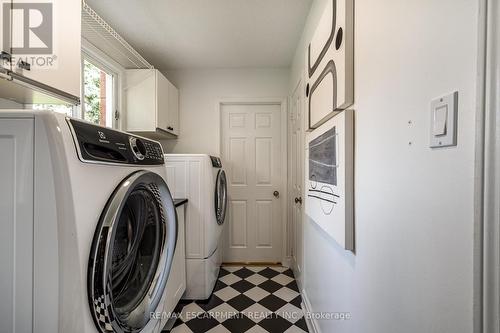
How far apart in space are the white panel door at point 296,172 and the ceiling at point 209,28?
0.52 meters

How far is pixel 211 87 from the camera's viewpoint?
276 cm

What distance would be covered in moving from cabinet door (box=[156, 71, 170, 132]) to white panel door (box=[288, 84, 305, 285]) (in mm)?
1382

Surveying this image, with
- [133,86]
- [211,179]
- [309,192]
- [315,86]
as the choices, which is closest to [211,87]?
[133,86]

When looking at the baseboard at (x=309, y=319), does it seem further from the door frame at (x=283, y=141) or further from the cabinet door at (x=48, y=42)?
the cabinet door at (x=48, y=42)

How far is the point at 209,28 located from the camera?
1932 millimetres

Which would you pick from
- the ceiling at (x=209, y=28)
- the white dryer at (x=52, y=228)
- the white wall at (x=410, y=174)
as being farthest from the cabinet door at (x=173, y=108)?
the white wall at (x=410, y=174)

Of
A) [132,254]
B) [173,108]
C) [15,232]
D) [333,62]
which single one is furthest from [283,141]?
[15,232]

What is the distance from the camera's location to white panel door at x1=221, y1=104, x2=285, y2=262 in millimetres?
2805

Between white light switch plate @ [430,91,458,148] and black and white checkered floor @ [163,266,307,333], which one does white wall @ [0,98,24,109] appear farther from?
white light switch plate @ [430,91,458,148]

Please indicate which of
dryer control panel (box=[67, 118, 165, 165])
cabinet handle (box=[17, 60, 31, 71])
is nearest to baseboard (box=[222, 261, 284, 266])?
dryer control panel (box=[67, 118, 165, 165])

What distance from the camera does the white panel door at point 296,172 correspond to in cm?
Result: 210

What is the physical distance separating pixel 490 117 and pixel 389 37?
431 mm

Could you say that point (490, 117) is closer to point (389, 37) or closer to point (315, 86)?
point (389, 37)

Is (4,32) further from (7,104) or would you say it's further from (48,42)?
(7,104)
